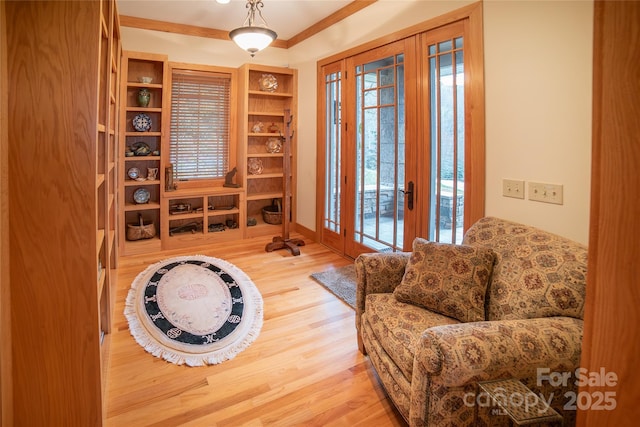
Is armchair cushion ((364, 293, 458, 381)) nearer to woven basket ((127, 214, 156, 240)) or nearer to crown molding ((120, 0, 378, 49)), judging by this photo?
crown molding ((120, 0, 378, 49))

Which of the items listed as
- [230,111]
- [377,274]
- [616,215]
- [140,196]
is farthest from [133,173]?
[616,215]

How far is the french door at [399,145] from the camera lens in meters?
2.86

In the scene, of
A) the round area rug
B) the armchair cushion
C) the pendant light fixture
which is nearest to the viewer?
the armchair cushion

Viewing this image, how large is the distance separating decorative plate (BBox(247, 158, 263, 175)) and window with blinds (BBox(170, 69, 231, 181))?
330mm

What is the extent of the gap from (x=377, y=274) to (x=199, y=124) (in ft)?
12.4

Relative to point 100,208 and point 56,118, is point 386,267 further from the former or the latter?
point 100,208

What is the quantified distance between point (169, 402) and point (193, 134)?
380cm

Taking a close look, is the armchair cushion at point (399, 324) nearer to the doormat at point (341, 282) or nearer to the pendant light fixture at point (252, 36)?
the doormat at point (341, 282)

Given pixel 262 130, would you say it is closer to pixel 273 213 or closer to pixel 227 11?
pixel 273 213

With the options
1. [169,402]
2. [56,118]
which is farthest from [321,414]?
[56,118]

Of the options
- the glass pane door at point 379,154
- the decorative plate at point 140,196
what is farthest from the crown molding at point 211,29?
the decorative plate at point 140,196

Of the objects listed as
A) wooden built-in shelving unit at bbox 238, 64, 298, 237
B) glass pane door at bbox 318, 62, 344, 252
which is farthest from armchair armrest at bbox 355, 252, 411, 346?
wooden built-in shelving unit at bbox 238, 64, 298, 237

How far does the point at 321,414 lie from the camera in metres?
1.87

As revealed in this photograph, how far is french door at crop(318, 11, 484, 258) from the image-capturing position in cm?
286
